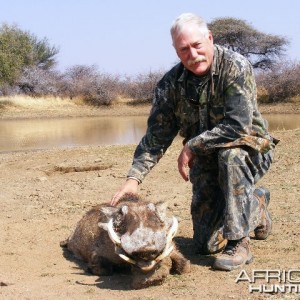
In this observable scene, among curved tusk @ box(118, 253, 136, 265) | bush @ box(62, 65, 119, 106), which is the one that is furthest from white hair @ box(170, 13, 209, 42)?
bush @ box(62, 65, 119, 106)

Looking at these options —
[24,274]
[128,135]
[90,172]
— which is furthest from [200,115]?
[128,135]

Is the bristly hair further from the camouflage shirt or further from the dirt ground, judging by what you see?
the dirt ground

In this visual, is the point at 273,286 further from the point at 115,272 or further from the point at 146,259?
the point at 115,272

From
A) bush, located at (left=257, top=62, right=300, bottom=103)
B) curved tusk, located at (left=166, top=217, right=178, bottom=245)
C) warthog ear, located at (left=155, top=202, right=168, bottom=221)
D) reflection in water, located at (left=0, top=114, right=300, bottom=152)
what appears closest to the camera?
curved tusk, located at (left=166, top=217, right=178, bottom=245)

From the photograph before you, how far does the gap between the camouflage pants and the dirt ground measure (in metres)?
0.24

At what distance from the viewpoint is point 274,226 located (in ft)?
20.2

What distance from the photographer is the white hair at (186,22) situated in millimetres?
4844

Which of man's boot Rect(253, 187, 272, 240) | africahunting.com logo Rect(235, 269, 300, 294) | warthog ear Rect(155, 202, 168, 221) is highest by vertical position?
warthog ear Rect(155, 202, 168, 221)

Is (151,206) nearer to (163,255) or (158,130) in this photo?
(163,255)

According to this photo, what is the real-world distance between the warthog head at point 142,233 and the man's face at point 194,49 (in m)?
1.12

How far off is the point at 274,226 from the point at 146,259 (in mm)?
2220

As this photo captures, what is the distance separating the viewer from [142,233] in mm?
4281

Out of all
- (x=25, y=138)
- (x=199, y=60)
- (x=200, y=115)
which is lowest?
(x=25, y=138)

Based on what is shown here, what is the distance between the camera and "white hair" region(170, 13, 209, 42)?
4844 millimetres
